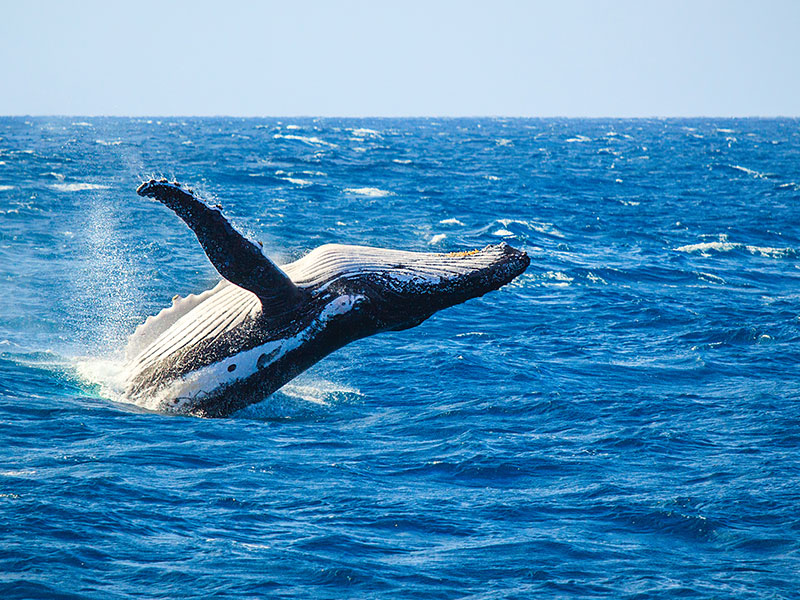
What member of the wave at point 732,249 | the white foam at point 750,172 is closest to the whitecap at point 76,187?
the wave at point 732,249

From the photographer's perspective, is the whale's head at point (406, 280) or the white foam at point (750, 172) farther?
the white foam at point (750, 172)

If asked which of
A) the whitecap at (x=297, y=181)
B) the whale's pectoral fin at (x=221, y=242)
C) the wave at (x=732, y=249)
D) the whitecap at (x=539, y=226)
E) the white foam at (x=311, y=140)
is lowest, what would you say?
the wave at (x=732, y=249)

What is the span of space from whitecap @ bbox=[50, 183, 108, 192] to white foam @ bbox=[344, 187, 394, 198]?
35.3 ft

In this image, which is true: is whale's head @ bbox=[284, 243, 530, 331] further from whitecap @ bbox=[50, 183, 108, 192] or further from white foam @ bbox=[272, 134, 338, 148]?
white foam @ bbox=[272, 134, 338, 148]

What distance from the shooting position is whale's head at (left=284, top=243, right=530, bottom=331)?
9516 mm

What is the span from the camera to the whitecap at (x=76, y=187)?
117ft

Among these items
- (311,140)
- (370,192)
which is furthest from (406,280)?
(311,140)

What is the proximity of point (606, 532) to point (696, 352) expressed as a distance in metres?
7.82

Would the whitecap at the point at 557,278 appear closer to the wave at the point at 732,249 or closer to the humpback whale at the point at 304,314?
the wave at the point at 732,249

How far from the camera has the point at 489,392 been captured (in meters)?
12.4

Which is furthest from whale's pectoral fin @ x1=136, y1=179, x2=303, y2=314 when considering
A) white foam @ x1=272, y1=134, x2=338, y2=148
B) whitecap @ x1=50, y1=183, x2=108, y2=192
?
white foam @ x1=272, y1=134, x2=338, y2=148

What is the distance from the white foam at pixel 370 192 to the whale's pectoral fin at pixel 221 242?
31.3 meters

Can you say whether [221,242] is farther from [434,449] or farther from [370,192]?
[370,192]

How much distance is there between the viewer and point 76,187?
120 feet
